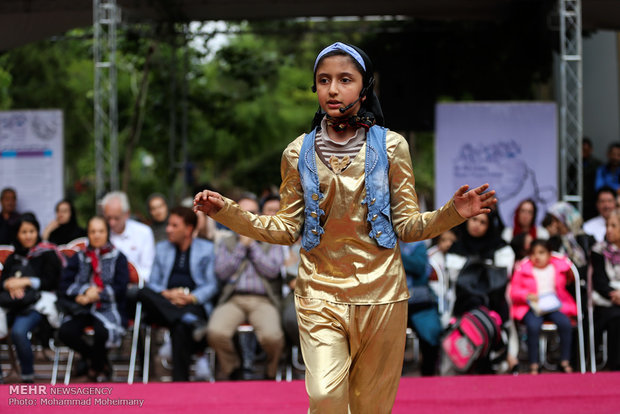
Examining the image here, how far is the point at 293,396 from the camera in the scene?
6.22 metres

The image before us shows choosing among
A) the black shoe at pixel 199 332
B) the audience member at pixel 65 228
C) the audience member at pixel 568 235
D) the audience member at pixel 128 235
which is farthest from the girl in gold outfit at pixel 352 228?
the audience member at pixel 65 228

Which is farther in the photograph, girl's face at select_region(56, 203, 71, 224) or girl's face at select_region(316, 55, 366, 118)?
girl's face at select_region(56, 203, 71, 224)

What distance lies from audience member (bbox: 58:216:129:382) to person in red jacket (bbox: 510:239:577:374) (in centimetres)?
343

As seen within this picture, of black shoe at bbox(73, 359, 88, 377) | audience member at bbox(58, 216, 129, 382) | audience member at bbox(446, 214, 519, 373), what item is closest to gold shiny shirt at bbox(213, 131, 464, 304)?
audience member at bbox(446, 214, 519, 373)

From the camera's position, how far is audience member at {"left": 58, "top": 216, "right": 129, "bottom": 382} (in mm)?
7211

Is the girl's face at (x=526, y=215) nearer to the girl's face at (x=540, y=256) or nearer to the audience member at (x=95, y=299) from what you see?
the girl's face at (x=540, y=256)

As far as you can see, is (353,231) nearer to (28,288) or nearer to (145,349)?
(145,349)

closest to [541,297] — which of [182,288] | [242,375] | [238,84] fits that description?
[242,375]

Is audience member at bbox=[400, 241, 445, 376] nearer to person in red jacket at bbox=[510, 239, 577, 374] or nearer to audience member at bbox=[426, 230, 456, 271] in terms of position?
audience member at bbox=[426, 230, 456, 271]

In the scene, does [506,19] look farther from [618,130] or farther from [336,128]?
[336,128]

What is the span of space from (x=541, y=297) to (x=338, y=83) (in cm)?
420

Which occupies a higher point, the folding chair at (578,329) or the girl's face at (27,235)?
the girl's face at (27,235)

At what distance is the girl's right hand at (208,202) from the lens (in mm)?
3730

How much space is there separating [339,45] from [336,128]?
1.22 ft
